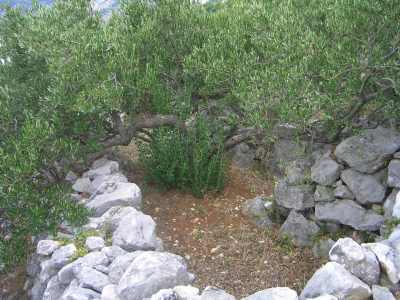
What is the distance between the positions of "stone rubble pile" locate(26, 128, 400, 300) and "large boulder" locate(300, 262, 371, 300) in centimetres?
2

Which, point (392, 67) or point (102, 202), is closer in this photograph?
point (392, 67)

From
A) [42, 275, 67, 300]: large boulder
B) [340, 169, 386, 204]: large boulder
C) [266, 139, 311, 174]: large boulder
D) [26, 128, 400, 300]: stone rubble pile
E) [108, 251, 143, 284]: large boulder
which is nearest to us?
[26, 128, 400, 300]: stone rubble pile

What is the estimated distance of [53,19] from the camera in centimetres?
1396

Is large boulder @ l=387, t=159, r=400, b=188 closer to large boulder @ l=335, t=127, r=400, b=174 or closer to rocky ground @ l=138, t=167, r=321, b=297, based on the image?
large boulder @ l=335, t=127, r=400, b=174

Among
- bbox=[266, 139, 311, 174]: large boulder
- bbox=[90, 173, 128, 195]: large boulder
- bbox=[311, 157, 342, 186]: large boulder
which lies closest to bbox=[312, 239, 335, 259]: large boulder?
bbox=[311, 157, 342, 186]: large boulder

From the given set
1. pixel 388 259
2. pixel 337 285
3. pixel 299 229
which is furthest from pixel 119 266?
pixel 388 259

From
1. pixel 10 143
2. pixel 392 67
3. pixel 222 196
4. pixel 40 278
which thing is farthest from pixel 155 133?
pixel 392 67

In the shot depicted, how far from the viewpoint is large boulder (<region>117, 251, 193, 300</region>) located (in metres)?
8.65

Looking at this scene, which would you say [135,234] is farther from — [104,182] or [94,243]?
[104,182]

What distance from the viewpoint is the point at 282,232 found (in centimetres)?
1203

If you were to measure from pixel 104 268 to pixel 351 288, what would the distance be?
14.2ft

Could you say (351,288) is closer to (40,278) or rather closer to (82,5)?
(40,278)

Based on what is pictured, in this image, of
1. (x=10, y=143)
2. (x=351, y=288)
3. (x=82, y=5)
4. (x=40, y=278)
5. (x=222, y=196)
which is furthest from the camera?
(x=82, y=5)

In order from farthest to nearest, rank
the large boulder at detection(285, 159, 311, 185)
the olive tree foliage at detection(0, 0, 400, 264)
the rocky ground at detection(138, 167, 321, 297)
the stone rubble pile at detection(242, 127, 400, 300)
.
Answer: the large boulder at detection(285, 159, 311, 185) → the stone rubble pile at detection(242, 127, 400, 300) → the olive tree foliage at detection(0, 0, 400, 264) → the rocky ground at detection(138, 167, 321, 297)
